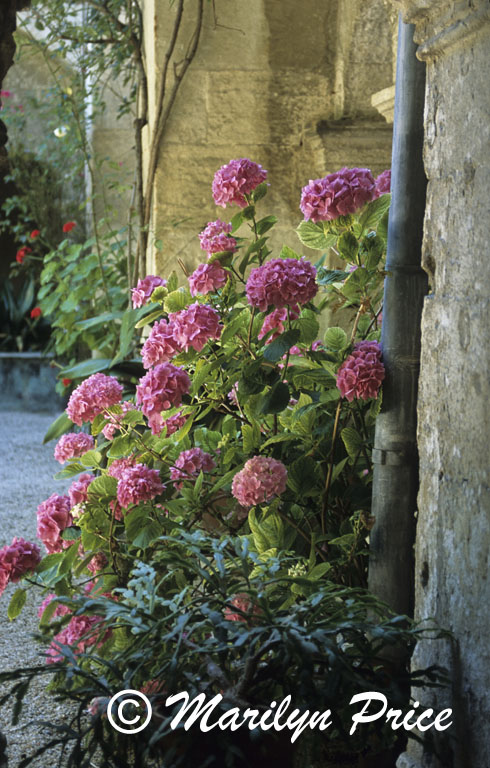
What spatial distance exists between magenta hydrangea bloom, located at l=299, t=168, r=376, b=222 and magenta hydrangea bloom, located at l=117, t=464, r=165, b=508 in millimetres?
699

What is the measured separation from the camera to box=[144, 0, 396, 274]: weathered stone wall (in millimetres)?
3916

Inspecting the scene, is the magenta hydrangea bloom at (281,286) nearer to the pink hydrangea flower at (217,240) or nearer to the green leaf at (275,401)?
the green leaf at (275,401)

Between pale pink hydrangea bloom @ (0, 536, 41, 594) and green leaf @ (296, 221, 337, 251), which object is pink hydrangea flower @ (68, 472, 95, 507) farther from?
green leaf @ (296, 221, 337, 251)

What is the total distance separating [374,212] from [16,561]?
45.6 inches

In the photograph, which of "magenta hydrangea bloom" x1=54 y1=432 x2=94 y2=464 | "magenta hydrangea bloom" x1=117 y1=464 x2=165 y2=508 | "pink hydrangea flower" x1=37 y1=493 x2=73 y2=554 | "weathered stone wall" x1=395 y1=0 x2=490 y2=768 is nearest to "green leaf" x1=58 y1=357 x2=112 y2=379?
"magenta hydrangea bloom" x1=54 y1=432 x2=94 y2=464

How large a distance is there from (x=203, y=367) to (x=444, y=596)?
2.66 feet

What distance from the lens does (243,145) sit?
13.2 ft

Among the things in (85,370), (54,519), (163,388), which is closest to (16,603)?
(54,519)

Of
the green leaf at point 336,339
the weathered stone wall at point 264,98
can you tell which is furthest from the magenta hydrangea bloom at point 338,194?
the weathered stone wall at point 264,98

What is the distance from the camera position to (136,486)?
2.10 m

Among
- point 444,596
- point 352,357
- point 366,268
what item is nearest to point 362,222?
point 366,268

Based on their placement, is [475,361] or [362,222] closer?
[475,361]

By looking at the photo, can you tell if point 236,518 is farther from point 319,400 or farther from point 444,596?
point 444,596

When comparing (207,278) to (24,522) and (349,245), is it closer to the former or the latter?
(349,245)
